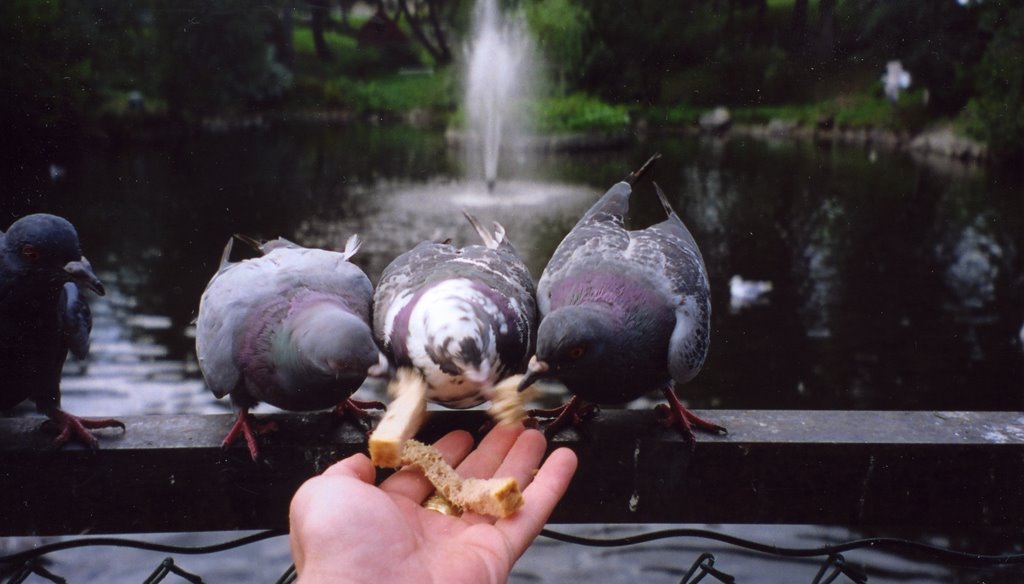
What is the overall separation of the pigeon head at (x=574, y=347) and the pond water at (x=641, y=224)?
135 cm

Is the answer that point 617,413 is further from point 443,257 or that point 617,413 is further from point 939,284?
point 939,284

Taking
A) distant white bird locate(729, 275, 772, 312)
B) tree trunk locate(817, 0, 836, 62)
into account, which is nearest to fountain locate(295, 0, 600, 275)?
distant white bird locate(729, 275, 772, 312)

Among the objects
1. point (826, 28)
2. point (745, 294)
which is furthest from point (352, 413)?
point (745, 294)

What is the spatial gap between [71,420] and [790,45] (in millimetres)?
2246

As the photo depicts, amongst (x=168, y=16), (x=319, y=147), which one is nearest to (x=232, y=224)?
(x=319, y=147)

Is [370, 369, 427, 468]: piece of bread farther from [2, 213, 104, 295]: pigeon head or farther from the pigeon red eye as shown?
the pigeon red eye

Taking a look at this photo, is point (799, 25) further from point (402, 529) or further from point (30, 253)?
point (30, 253)

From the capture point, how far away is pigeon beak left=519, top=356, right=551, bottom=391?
1.59 m

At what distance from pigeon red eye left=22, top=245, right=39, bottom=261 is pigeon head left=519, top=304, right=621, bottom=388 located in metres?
1.16

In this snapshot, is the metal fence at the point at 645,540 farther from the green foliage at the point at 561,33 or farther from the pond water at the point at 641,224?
the green foliage at the point at 561,33

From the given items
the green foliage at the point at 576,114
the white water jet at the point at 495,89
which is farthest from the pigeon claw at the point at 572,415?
the white water jet at the point at 495,89

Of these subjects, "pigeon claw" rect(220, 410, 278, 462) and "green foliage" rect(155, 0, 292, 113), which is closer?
"pigeon claw" rect(220, 410, 278, 462)

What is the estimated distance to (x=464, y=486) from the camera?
1.42 m

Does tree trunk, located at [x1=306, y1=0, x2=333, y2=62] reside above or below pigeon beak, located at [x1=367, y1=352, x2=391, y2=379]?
above
